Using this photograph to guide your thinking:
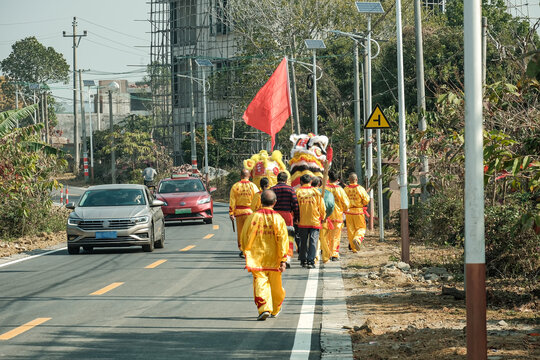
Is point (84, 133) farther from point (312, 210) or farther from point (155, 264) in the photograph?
point (312, 210)

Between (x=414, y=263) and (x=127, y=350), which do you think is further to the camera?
(x=414, y=263)

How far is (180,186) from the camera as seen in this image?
30.5 metres

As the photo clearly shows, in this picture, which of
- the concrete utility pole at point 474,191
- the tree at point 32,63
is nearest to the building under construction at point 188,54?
the tree at point 32,63

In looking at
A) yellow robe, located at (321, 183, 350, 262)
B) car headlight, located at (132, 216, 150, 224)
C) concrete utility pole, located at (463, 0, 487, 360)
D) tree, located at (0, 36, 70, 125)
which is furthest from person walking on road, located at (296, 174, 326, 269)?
tree, located at (0, 36, 70, 125)

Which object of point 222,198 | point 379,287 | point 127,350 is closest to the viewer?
point 127,350

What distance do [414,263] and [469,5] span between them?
10.2 m

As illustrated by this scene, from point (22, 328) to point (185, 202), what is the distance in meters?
19.2

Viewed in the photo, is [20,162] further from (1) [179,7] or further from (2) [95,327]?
(1) [179,7]

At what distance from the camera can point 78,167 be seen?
3044 inches

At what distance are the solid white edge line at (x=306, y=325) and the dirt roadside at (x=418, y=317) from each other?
475mm

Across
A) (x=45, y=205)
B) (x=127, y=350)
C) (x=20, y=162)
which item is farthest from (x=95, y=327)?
(x=45, y=205)

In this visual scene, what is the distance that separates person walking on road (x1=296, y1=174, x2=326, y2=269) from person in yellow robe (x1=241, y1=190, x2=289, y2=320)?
507cm

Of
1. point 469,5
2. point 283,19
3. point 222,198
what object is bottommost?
point 222,198

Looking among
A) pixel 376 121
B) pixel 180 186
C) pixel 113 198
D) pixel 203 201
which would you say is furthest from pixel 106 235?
pixel 180 186
